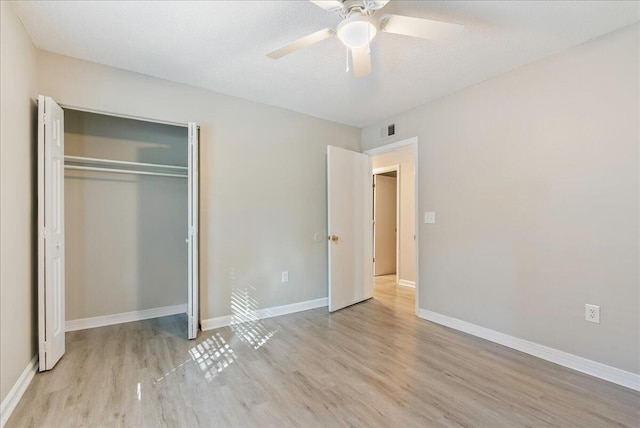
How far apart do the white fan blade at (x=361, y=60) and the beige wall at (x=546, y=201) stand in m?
1.53

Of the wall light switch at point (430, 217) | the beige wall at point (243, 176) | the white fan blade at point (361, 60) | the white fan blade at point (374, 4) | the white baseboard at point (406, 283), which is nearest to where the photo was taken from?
the white fan blade at point (374, 4)

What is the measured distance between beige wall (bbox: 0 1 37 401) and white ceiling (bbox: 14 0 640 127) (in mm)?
286

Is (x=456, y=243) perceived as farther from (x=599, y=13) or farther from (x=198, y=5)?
(x=198, y=5)

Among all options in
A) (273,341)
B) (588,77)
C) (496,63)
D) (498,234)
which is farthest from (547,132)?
(273,341)

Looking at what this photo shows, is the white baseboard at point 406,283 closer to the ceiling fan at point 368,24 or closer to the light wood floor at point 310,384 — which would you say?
the light wood floor at point 310,384

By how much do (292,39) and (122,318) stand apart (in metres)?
3.32

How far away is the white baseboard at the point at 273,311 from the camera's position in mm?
3107

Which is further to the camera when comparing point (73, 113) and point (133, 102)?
point (73, 113)

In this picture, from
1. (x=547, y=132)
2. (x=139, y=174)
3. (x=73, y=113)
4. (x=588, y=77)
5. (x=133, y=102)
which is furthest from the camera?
(x=139, y=174)

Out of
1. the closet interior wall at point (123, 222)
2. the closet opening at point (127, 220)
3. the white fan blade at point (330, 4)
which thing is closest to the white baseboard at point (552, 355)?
the closet opening at point (127, 220)

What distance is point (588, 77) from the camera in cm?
225

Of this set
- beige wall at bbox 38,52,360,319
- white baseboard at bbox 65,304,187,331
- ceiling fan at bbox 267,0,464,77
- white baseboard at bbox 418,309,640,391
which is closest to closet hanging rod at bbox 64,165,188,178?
beige wall at bbox 38,52,360,319

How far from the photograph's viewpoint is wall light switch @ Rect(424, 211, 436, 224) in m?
3.38

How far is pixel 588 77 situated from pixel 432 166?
56.9 inches
